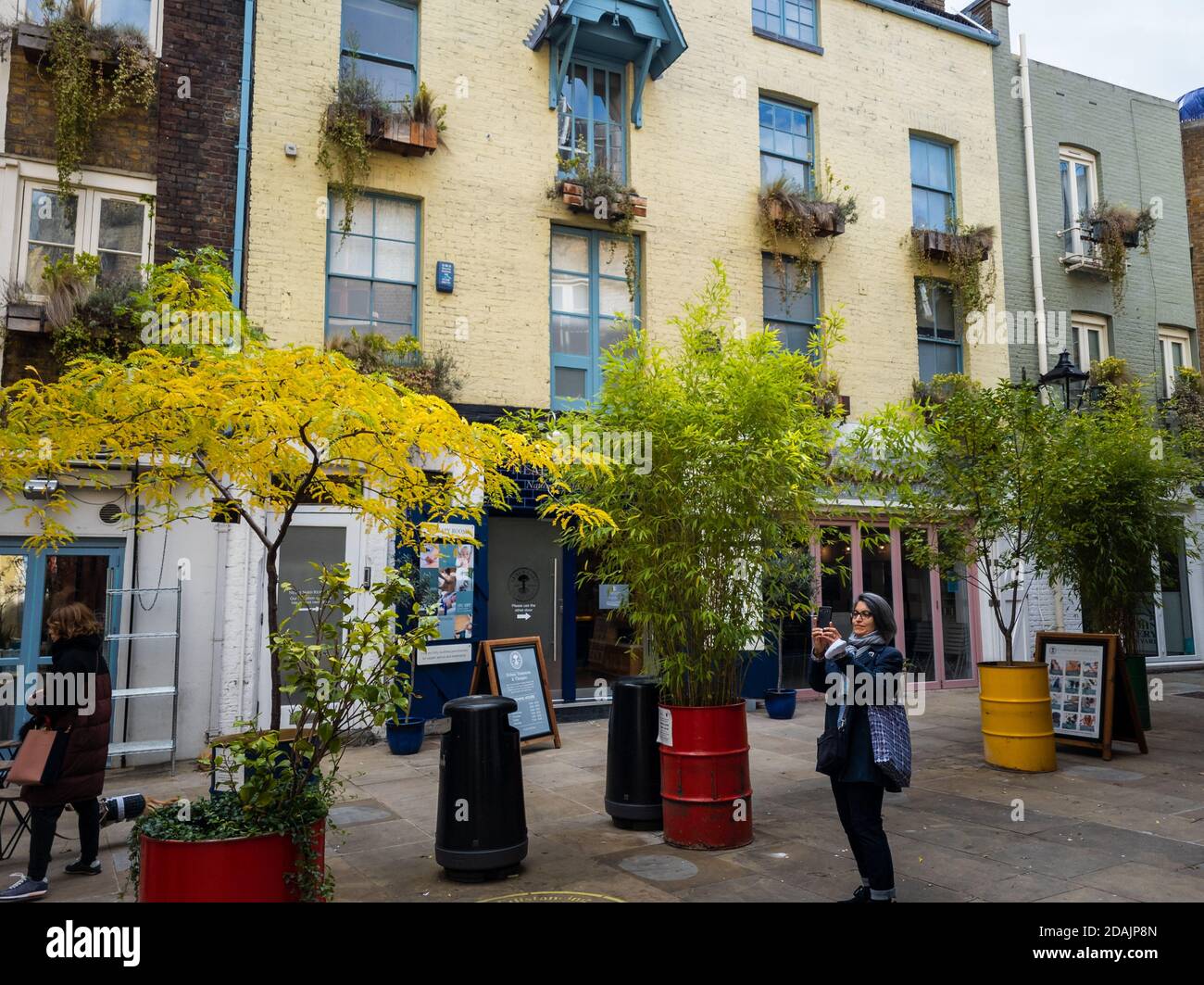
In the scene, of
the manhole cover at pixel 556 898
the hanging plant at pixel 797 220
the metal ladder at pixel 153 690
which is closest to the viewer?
the manhole cover at pixel 556 898

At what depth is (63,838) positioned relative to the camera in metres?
6.51

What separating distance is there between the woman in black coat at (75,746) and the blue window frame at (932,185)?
13.8 m

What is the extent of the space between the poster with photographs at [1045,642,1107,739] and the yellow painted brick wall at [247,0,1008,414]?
17.4 feet

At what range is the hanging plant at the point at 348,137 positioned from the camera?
10562 millimetres

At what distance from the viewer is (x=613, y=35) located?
39.6 ft

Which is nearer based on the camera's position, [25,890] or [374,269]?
[25,890]

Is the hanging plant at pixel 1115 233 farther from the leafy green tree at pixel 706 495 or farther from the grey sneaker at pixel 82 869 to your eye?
the grey sneaker at pixel 82 869

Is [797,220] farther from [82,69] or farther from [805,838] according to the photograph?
[805,838]

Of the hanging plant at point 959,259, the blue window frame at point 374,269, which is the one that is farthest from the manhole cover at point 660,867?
the hanging plant at point 959,259

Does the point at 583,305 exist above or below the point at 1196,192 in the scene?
below

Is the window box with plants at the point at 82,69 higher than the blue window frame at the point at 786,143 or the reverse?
the reverse

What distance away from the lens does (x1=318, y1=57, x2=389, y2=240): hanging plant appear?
1056cm

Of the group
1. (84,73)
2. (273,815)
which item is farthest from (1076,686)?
(84,73)

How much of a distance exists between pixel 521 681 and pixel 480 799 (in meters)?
4.41
